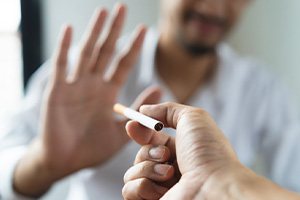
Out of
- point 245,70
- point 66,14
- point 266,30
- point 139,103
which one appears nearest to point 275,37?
point 266,30

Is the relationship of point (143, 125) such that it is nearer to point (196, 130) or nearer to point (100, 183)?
point (196, 130)

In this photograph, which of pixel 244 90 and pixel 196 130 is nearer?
pixel 196 130

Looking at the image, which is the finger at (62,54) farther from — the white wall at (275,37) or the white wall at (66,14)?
the white wall at (275,37)

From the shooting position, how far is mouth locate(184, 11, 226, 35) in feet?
2.43

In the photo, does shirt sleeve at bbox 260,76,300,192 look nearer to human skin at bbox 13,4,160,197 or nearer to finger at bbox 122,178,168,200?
human skin at bbox 13,4,160,197

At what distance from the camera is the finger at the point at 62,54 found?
1.67 feet

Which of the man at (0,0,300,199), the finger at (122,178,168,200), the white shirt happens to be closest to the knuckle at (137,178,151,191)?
the finger at (122,178,168,200)

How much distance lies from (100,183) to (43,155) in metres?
0.14

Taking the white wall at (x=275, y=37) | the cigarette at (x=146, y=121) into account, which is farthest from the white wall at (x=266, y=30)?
the cigarette at (x=146, y=121)

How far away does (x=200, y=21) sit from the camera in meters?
0.74

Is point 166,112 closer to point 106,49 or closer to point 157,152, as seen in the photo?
point 157,152

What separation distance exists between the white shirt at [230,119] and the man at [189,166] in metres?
0.31

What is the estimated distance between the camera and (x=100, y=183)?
646mm

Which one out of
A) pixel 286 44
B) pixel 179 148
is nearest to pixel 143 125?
pixel 179 148
